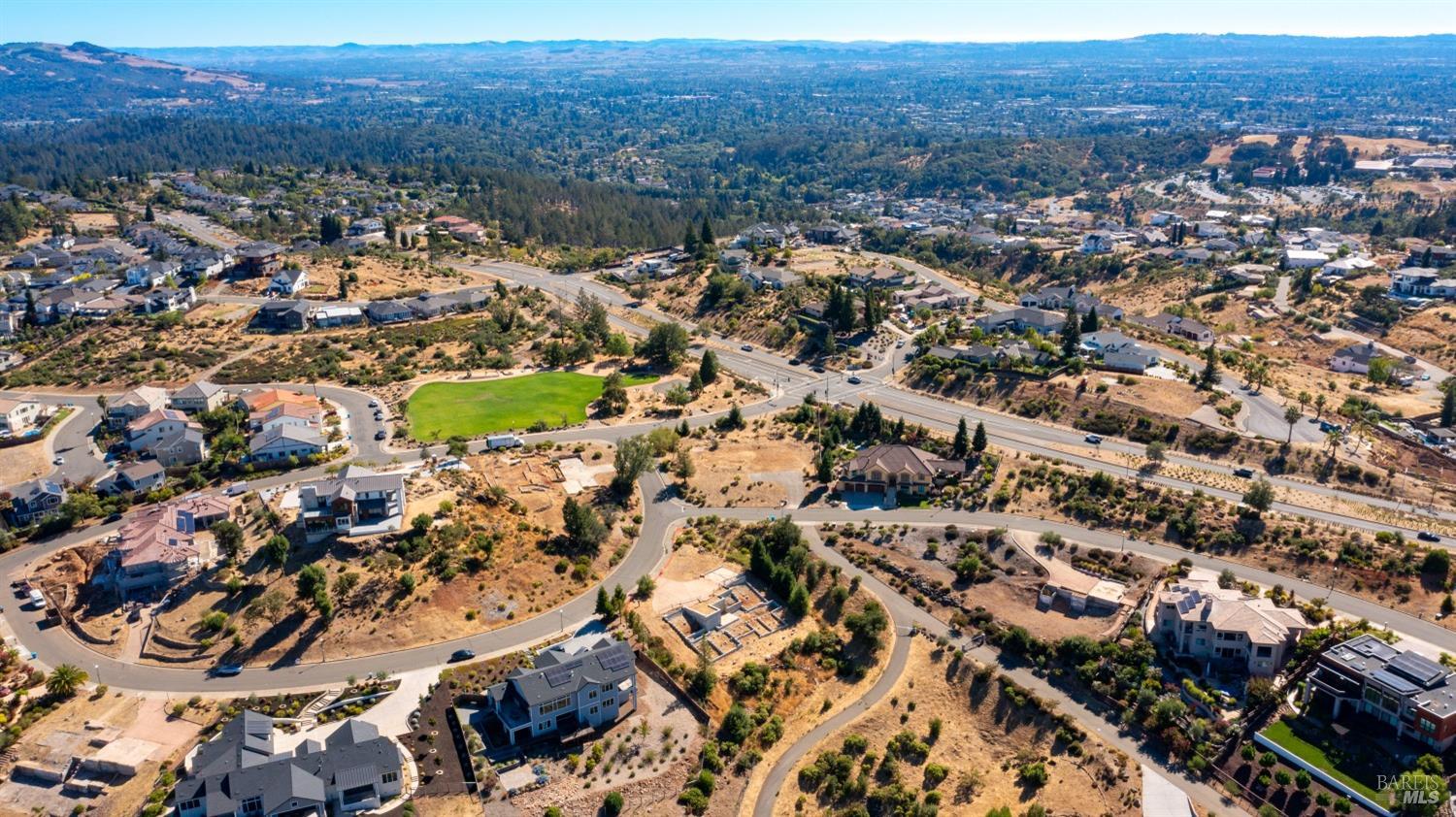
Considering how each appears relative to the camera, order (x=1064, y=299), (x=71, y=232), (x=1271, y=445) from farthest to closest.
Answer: (x=71, y=232) < (x=1064, y=299) < (x=1271, y=445)

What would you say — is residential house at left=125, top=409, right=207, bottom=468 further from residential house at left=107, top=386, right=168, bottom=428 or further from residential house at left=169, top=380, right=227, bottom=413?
residential house at left=169, top=380, right=227, bottom=413

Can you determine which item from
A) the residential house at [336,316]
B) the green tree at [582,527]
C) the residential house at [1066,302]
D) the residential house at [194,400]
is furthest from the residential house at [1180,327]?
the residential house at [194,400]

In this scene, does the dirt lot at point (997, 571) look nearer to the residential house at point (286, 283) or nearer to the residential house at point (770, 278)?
the residential house at point (770, 278)

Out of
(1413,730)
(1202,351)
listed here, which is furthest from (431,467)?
(1202,351)

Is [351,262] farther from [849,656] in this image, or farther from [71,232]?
[849,656]

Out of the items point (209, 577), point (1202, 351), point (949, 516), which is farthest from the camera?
point (1202, 351)

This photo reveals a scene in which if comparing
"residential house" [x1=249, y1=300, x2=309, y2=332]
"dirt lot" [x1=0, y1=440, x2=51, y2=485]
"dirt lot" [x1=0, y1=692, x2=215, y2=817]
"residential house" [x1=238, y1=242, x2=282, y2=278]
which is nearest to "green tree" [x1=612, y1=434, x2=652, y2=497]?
"dirt lot" [x1=0, y1=692, x2=215, y2=817]
